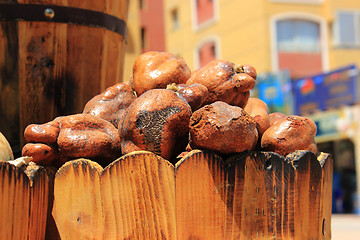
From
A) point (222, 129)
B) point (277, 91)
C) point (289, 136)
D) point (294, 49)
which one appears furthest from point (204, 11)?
point (222, 129)

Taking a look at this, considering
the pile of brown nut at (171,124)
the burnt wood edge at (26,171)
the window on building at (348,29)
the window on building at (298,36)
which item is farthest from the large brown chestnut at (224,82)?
the window on building at (348,29)

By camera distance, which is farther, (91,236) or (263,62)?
(263,62)

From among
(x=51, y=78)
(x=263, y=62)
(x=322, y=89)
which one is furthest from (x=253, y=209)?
(x=263, y=62)

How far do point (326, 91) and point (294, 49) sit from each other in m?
3.43

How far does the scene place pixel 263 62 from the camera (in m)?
16.9

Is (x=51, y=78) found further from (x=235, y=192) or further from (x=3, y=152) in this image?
(x=235, y=192)

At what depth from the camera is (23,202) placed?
1598mm

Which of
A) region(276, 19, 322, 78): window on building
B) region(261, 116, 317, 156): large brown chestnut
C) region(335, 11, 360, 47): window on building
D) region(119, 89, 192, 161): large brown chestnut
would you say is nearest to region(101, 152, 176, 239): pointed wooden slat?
region(119, 89, 192, 161): large brown chestnut

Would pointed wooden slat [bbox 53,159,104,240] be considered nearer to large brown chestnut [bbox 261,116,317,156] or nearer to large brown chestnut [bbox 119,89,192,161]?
large brown chestnut [bbox 119,89,192,161]

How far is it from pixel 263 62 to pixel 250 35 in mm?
1264

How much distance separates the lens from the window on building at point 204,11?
19.5m

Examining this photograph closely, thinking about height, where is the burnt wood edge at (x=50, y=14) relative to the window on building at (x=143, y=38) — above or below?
below

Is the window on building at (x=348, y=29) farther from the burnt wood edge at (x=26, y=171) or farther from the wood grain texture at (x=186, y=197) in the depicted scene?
the burnt wood edge at (x=26, y=171)

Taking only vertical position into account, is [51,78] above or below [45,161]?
above
